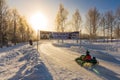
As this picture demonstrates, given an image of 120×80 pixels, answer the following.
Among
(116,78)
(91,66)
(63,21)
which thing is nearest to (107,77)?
(116,78)

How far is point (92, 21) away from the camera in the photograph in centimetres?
5716

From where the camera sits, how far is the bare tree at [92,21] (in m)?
56.5

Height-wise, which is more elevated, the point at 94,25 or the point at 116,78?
the point at 94,25

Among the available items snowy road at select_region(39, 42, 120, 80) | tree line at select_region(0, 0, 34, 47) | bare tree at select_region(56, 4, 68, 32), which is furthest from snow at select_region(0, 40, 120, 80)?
bare tree at select_region(56, 4, 68, 32)

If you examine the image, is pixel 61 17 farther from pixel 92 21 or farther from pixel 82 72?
pixel 82 72

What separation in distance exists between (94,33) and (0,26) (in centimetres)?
2686

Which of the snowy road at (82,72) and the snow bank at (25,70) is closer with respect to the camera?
the snow bank at (25,70)

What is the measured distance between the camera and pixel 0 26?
134 feet

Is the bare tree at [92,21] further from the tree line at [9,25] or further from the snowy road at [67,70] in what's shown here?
the snowy road at [67,70]

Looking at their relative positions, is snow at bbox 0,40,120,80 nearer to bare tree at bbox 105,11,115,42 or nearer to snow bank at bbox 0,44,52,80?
snow bank at bbox 0,44,52,80

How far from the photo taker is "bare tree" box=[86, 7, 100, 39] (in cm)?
5653

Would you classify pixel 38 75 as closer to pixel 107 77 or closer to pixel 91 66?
pixel 107 77

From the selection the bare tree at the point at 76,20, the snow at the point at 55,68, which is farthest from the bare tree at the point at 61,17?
the snow at the point at 55,68

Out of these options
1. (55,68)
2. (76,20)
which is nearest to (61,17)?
(76,20)
